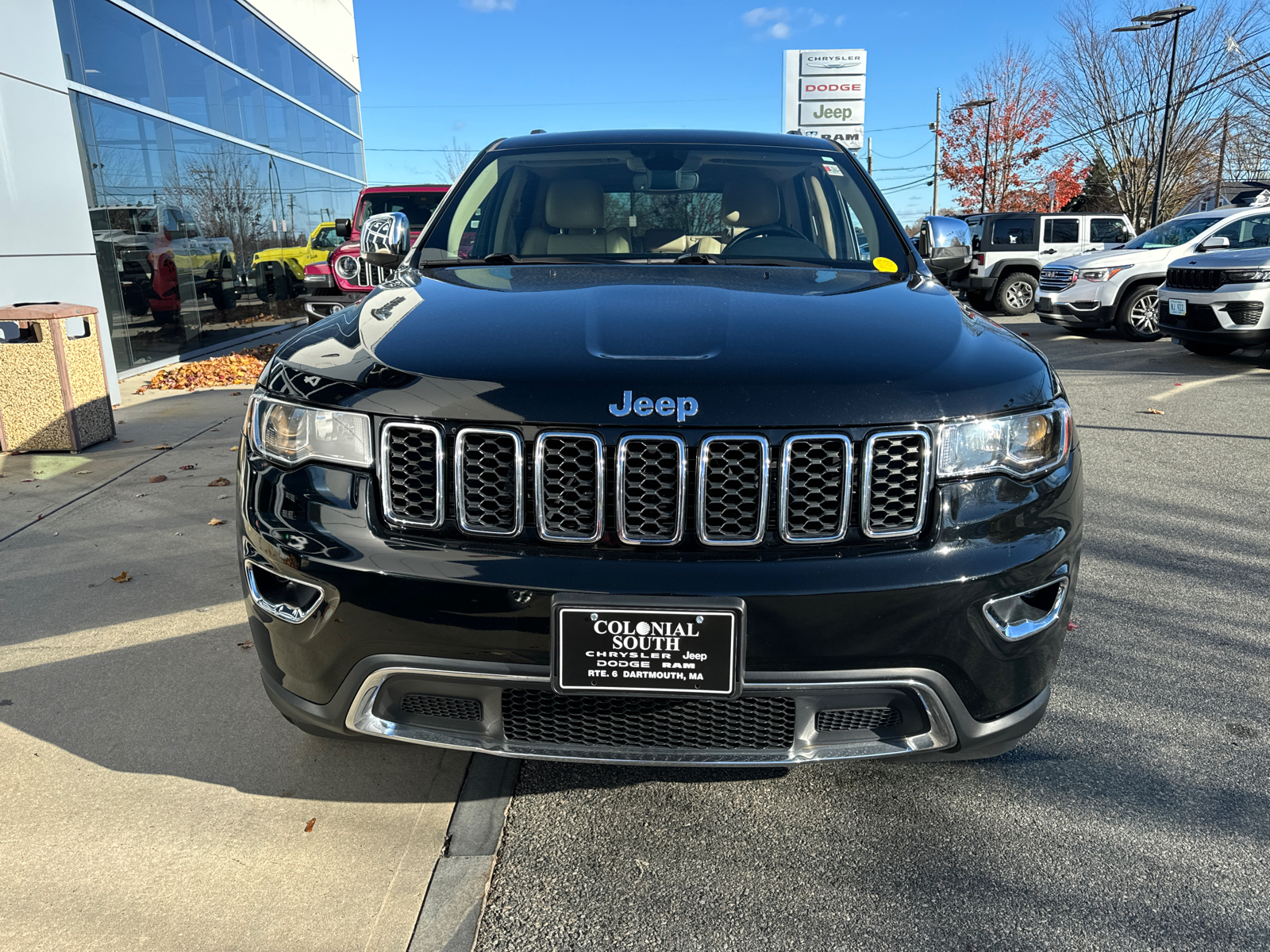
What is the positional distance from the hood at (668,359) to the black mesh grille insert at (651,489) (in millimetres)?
55

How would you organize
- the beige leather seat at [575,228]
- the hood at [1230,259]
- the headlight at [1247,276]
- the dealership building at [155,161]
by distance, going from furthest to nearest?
the hood at [1230,259]
the headlight at [1247,276]
the dealership building at [155,161]
the beige leather seat at [575,228]

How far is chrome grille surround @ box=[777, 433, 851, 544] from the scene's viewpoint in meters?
1.90

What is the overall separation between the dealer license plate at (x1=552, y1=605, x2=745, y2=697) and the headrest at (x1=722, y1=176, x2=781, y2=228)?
1.87 meters

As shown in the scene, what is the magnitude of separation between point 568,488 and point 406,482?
351 mm

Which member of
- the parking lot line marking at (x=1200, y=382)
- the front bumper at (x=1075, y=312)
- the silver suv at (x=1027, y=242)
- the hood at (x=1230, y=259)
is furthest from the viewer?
the silver suv at (x=1027, y=242)

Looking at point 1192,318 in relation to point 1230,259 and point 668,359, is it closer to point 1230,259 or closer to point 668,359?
point 1230,259

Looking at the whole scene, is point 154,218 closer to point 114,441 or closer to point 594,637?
point 114,441

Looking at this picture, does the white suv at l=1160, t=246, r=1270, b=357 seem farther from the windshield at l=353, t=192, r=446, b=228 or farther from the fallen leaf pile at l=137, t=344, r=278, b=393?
the fallen leaf pile at l=137, t=344, r=278, b=393

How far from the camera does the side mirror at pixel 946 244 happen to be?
3.44 meters

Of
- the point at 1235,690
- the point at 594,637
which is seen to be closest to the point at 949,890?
the point at 594,637

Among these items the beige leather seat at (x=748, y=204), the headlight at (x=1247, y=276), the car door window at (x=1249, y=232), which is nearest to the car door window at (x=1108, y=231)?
the car door window at (x=1249, y=232)

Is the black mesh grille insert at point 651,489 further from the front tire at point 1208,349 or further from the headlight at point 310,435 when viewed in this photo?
the front tire at point 1208,349

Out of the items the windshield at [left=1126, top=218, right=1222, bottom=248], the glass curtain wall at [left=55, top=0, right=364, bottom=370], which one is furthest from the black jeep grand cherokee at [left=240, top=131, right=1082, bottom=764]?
the windshield at [left=1126, top=218, right=1222, bottom=248]

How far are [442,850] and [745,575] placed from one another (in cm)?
106
